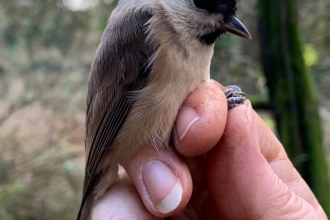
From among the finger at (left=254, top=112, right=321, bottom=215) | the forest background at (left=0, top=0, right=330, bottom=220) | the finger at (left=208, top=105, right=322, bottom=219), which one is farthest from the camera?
the forest background at (left=0, top=0, right=330, bottom=220)

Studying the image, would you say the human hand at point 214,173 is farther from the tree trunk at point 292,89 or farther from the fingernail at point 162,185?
the tree trunk at point 292,89

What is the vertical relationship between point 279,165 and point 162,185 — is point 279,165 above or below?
below

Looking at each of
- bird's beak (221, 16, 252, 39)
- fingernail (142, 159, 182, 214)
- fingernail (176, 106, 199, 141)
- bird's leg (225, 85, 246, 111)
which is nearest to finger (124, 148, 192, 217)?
fingernail (142, 159, 182, 214)

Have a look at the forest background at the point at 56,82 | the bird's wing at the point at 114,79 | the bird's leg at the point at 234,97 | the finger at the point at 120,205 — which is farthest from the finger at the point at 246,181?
the forest background at the point at 56,82

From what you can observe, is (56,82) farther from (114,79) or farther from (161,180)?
(161,180)

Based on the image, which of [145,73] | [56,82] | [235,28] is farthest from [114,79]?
[56,82]

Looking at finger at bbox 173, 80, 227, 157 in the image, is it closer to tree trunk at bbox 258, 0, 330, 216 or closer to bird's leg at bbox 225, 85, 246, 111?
bird's leg at bbox 225, 85, 246, 111
